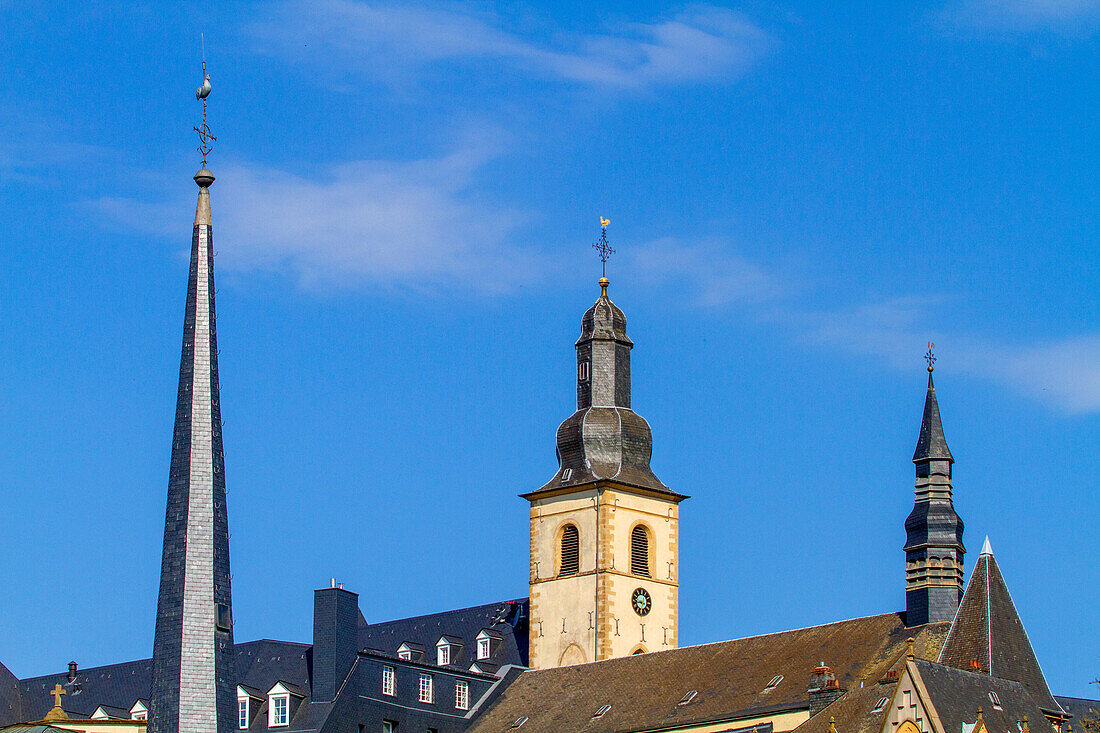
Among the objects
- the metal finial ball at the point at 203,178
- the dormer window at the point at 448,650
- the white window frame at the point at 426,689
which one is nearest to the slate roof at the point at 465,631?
the dormer window at the point at 448,650

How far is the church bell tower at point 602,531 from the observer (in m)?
97.8

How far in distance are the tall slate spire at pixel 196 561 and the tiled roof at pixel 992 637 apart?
40.9m

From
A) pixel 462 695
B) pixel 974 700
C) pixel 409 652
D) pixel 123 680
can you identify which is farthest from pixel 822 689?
pixel 123 680

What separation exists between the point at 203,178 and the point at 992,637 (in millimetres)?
42209

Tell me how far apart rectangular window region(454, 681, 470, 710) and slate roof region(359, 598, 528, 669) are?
364cm

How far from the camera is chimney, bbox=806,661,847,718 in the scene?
78500 mm

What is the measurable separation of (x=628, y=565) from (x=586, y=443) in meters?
5.53

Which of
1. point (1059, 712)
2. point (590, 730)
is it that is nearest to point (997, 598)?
point (1059, 712)

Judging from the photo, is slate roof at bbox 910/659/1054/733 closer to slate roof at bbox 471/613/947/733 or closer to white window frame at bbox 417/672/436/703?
slate roof at bbox 471/613/947/733

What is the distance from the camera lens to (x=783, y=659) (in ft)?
281

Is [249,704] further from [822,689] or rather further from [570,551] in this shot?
[822,689]

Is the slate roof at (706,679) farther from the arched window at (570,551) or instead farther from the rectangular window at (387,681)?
the arched window at (570,551)

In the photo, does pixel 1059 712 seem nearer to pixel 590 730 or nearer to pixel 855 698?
pixel 855 698

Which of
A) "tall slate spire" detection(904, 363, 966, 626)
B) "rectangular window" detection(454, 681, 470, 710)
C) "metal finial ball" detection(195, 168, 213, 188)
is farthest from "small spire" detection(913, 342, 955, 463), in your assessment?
"metal finial ball" detection(195, 168, 213, 188)
